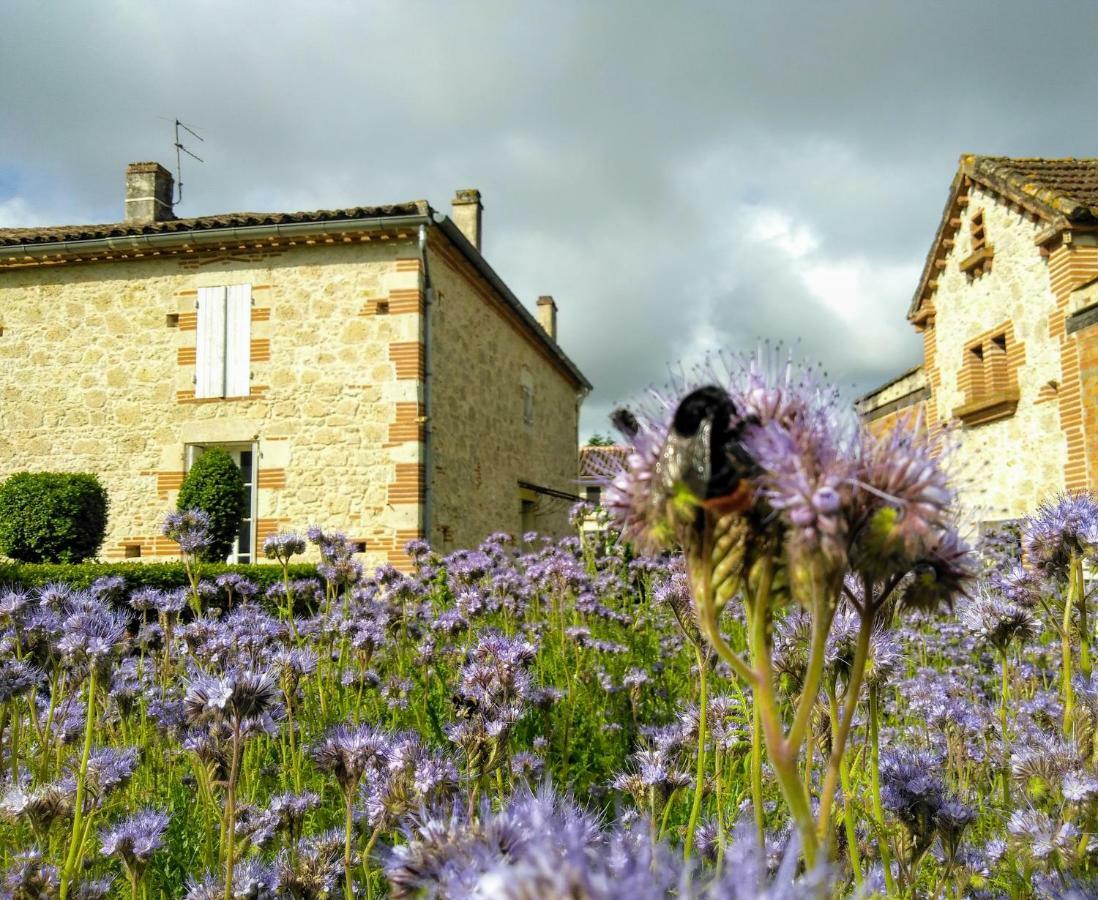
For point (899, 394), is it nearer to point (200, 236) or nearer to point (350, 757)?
point (200, 236)

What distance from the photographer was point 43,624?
305 centimetres

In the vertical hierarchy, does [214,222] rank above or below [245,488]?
above

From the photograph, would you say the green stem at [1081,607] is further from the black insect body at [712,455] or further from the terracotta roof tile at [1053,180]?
the terracotta roof tile at [1053,180]

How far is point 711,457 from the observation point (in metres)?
1.11

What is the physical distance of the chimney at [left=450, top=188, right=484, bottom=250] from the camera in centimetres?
2031

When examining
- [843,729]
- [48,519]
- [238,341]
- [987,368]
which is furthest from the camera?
[987,368]

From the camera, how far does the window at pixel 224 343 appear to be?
13.8 m

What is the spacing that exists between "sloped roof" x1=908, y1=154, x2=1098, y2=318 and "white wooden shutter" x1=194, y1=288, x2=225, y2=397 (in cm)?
1380

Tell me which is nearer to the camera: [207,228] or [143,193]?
[207,228]

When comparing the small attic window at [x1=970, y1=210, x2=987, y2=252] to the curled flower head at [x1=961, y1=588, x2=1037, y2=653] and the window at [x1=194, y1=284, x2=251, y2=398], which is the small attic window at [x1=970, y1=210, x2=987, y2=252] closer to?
the window at [x1=194, y1=284, x2=251, y2=398]

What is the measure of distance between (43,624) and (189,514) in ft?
5.82

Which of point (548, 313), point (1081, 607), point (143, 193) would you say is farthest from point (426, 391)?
point (548, 313)

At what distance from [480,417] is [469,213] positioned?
6723mm

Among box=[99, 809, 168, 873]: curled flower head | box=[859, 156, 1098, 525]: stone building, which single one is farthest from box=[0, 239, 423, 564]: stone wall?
box=[99, 809, 168, 873]: curled flower head
